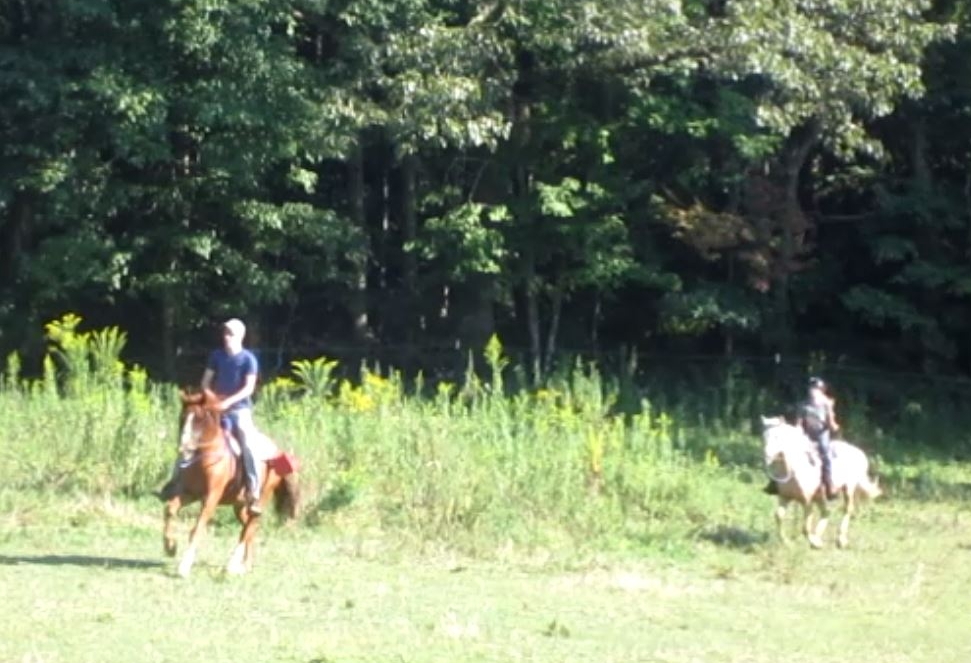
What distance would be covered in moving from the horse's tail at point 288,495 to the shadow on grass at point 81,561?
117cm

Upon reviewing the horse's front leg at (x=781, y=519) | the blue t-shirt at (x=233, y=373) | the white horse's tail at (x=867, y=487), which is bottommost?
the horse's front leg at (x=781, y=519)

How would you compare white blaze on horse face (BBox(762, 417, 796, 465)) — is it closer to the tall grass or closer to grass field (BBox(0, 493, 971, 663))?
grass field (BBox(0, 493, 971, 663))

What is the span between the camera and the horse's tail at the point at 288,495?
18.8 m

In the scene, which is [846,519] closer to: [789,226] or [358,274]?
[789,226]

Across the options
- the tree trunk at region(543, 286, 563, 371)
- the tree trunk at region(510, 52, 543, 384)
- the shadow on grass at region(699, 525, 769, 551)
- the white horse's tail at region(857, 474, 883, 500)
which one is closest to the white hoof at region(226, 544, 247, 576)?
the shadow on grass at region(699, 525, 769, 551)

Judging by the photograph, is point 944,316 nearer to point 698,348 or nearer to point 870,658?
point 698,348

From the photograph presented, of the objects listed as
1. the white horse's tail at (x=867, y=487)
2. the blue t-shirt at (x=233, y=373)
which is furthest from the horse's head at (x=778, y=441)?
the blue t-shirt at (x=233, y=373)

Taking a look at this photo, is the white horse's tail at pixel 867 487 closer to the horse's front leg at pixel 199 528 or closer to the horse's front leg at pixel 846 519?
the horse's front leg at pixel 846 519

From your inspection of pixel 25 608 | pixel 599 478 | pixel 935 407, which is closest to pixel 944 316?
pixel 935 407

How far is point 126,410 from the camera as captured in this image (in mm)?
23375

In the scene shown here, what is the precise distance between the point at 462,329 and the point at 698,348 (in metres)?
4.39

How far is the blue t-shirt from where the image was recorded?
18.3 metres

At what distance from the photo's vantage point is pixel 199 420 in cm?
1806

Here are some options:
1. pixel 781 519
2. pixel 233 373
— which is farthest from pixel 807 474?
pixel 233 373
